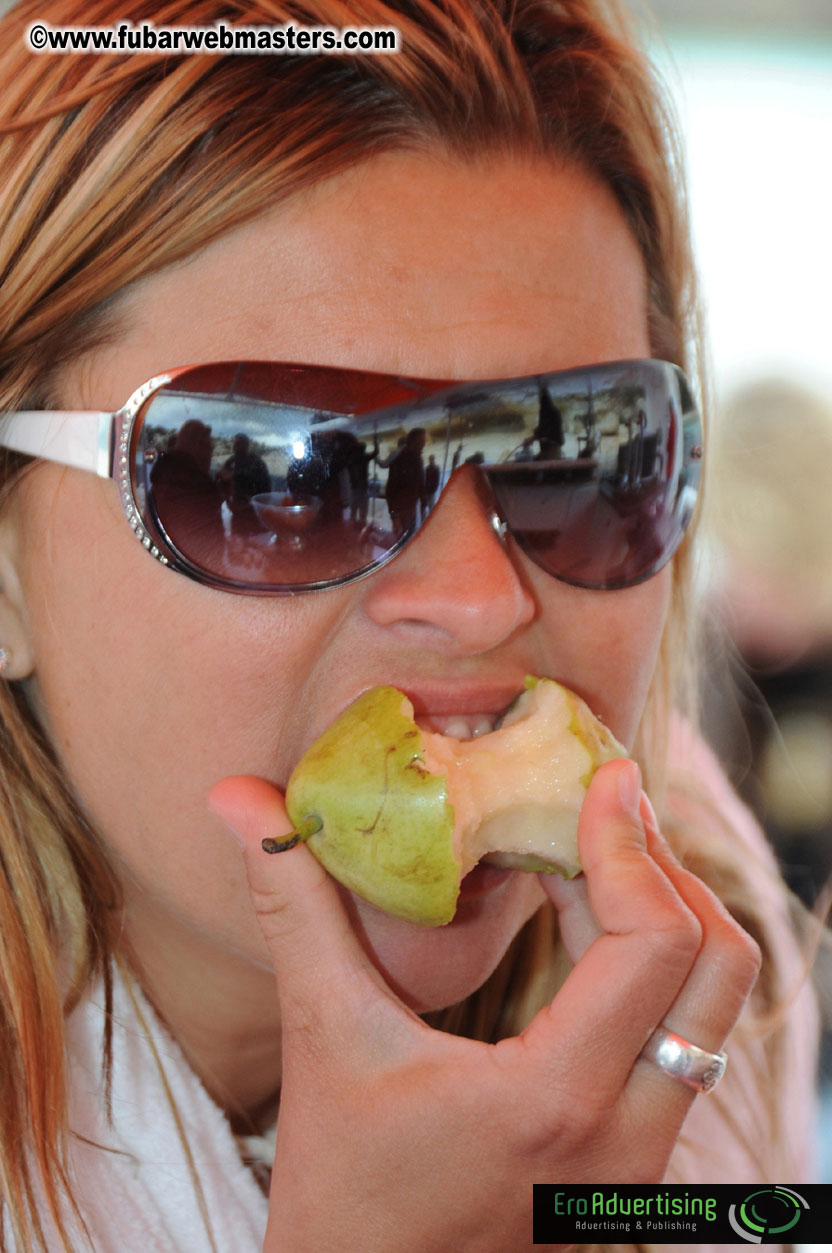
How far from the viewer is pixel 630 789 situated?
0.92 metres

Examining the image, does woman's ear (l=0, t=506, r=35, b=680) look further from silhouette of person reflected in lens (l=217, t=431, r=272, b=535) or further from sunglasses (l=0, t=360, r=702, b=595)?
silhouette of person reflected in lens (l=217, t=431, r=272, b=535)

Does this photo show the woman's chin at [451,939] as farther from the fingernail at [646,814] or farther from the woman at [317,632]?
the fingernail at [646,814]

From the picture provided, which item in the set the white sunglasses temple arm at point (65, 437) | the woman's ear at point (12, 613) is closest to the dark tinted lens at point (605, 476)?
the white sunglasses temple arm at point (65, 437)

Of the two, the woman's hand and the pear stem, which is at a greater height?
the pear stem

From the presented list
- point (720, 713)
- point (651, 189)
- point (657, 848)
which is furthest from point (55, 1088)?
point (720, 713)

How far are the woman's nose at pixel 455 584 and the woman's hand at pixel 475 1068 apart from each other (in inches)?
6.3

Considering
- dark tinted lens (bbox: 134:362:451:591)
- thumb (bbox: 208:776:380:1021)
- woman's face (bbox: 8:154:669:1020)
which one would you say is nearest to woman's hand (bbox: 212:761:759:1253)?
thumb (bbox: 208:776:380:1021)

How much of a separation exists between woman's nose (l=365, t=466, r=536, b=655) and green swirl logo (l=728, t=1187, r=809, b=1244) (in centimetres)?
70

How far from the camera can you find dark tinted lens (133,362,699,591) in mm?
900

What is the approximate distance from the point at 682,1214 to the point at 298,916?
0.55m

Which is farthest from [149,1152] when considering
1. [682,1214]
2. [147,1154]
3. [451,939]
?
[682,1214]

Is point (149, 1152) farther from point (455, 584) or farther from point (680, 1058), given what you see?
point (455, 584)

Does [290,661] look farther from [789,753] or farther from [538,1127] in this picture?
[789,753]

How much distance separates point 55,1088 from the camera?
3.50 feet
